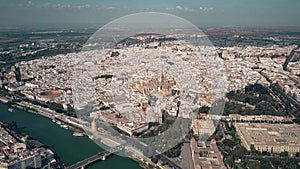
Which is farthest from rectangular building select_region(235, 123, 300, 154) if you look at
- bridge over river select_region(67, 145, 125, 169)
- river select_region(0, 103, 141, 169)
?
bridge over river select_region(67, 145, 125, 169)

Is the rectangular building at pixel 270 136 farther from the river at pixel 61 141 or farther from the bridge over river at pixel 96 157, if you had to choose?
the bridge over river at pixel 96 157

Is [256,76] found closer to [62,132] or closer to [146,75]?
[146,75]

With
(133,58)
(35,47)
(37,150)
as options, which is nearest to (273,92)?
(133,58)

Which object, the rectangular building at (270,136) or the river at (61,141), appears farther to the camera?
the rectangular building at (270,136)

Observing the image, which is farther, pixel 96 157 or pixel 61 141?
pixel 61 141

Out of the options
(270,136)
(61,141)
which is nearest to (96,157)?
(61,141)

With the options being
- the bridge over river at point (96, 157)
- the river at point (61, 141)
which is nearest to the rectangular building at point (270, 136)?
the river at point (61, 141)

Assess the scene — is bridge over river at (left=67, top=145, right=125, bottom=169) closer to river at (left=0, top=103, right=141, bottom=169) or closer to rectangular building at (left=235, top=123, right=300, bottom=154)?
river at (left=0, top=103, right=141, bottom=169)

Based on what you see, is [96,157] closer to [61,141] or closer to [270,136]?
[61,141]

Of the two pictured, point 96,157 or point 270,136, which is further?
point 270,136
